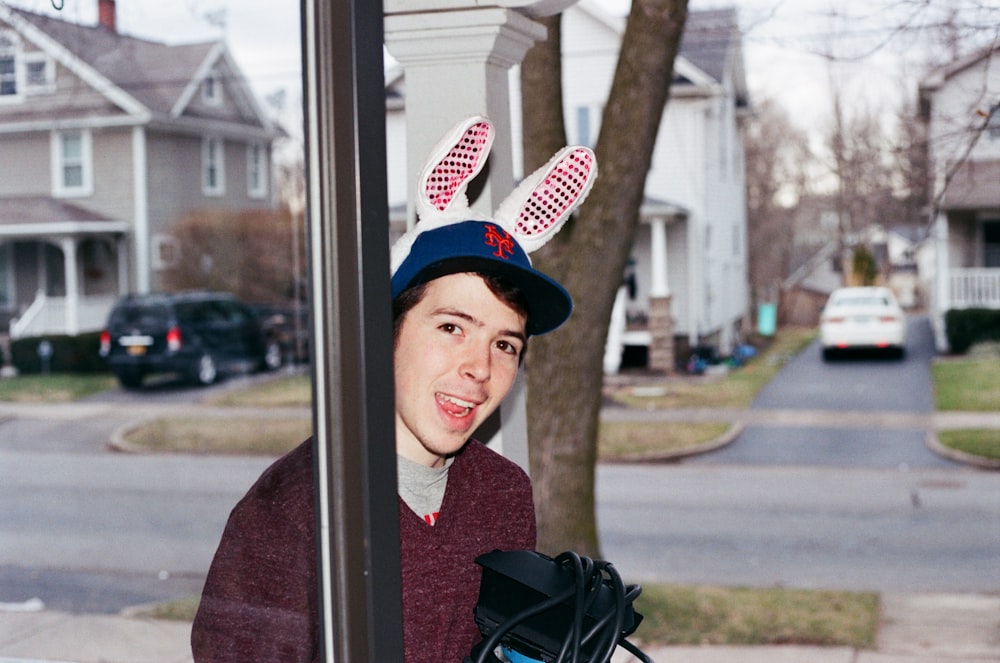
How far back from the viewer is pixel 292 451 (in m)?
1.42

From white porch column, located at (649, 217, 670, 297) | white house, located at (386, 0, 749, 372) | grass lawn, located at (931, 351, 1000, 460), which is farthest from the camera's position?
white porch column, located at (649, 217, 670, 297)

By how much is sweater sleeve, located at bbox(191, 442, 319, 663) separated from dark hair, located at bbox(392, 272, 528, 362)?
24 centimetres

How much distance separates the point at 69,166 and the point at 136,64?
458 millimetres

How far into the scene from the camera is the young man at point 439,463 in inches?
54.2

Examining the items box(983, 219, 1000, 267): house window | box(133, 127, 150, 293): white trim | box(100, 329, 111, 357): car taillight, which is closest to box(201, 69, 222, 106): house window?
box(133, 127, 150, 293): white trim

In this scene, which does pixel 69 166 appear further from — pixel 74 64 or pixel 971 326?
pixel 971 326

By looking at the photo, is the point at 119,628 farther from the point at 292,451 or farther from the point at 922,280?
the point at 922,280

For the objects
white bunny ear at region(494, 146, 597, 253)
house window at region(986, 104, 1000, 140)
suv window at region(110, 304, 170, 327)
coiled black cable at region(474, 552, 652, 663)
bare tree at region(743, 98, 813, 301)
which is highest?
bare tree at region(743, 98, 813, 301)

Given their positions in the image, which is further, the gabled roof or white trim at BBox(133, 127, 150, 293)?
white trim at BBox(133, 127, 150, 293)

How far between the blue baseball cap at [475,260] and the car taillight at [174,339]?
5.78 ft

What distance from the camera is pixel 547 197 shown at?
179cm

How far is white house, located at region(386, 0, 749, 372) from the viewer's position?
696 inches

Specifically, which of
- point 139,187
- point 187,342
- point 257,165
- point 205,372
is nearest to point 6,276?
point 205,372

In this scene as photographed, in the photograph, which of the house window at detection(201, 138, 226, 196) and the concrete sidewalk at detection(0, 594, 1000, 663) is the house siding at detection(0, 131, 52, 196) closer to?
the house window at detection(201, 138, 226, 196)
